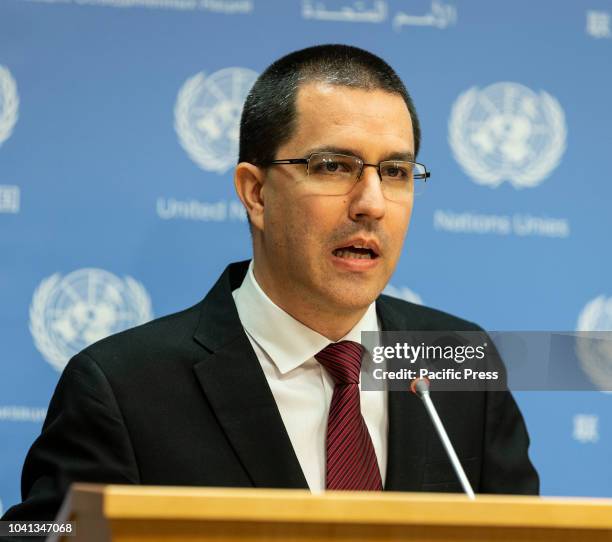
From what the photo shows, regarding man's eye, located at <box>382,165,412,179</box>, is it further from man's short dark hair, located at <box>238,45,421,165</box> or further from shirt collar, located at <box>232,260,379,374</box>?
shirt collar, located at <box>232,260,379,374</box>

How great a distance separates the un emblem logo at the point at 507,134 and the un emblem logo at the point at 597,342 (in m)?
0.46

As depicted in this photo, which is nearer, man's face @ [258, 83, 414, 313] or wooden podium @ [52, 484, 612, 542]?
wooden podium @ [52, 484, 612, 542]

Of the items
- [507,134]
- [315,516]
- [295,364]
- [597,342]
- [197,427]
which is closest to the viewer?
[315,516]

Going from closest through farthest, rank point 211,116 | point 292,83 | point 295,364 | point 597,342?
point 295,364 → point 292,83 → point 597,342 → point 211,116

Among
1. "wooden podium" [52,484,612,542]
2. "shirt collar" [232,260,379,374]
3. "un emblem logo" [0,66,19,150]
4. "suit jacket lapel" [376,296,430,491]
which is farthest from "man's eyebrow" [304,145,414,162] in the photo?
"wooden podium" [52,484,612,542]

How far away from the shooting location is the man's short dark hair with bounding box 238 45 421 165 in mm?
2469

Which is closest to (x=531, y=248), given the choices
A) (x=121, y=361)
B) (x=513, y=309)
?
(x=513, y=309)

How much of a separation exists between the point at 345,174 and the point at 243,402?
61cm

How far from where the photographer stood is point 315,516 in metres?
1.23

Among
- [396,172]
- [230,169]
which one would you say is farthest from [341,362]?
[230,169]

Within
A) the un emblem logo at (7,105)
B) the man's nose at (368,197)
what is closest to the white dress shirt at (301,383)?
the man's nose at (368,197)

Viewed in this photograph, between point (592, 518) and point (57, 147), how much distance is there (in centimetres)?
214

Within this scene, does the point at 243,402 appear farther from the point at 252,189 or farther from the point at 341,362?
the point at 252,189

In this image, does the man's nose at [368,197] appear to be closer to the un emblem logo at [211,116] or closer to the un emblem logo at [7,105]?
the un emblem logo at [211,116]
